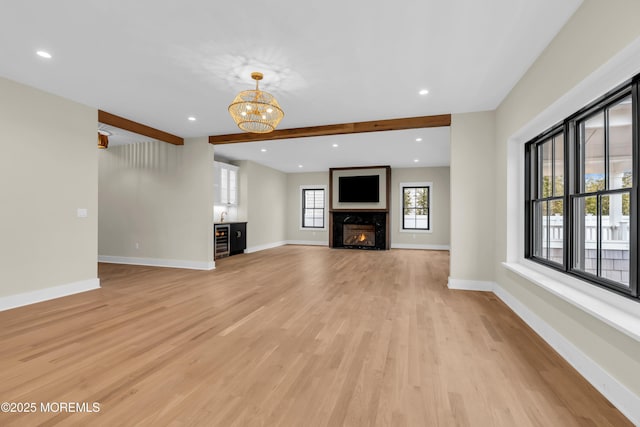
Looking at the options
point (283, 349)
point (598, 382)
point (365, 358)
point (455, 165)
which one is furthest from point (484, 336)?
point (455, 165)

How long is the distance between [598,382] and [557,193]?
1655 mm

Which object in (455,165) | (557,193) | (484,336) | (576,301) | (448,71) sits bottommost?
(484,336)

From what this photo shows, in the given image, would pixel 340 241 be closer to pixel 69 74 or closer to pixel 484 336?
pixel 484 336

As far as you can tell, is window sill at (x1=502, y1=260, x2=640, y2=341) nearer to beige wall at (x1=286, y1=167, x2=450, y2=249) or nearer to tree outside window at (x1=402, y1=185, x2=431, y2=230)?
beige wall at (x1=286, y1=167, x2=450, y2=249)

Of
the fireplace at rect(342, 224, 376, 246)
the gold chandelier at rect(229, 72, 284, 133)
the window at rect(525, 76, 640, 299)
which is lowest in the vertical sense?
the fireplace at rect(342, 224, 376, 246)

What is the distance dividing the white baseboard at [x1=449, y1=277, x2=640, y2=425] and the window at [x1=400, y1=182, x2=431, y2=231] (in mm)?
6281

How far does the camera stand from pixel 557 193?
8.93 feet

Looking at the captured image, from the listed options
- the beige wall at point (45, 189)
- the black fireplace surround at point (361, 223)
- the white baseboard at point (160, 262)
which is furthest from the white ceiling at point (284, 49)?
the black fireplace surround at point (361, 223)

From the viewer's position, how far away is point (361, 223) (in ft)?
30.6

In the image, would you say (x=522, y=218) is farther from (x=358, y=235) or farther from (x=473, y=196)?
(x=358, y=235)

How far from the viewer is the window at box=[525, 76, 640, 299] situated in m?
1.79

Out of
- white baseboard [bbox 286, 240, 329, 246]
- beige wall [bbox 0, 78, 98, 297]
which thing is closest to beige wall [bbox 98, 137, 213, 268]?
beige wall [bbox 0, 78, 98, 297]

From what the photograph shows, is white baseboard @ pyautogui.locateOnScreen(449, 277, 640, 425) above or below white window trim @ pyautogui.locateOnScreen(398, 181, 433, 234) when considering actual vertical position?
below

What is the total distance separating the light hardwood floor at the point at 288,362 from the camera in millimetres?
1575
